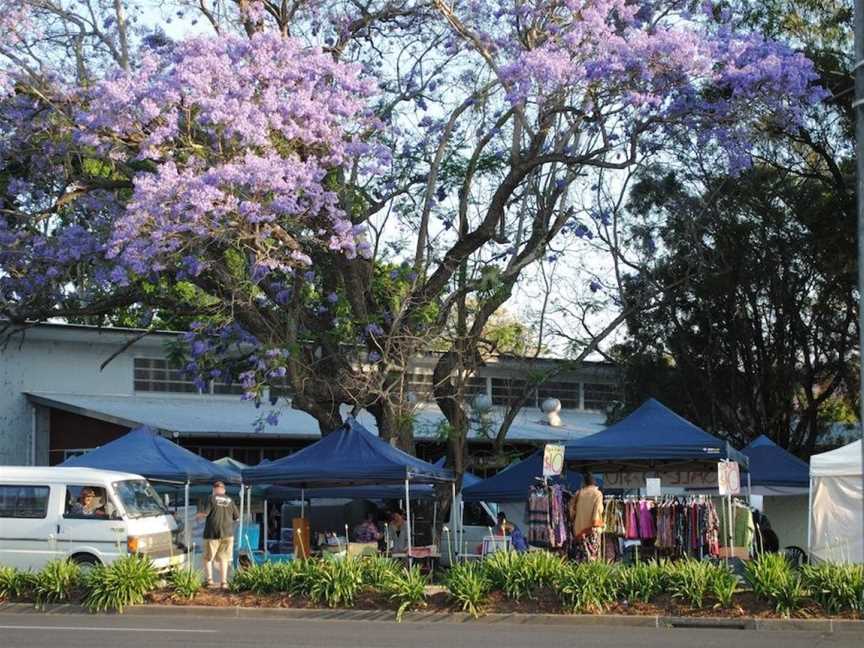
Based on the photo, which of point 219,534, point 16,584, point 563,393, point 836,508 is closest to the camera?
point 16,584

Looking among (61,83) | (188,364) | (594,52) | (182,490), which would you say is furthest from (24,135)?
(594,52)

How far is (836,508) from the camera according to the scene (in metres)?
21.0

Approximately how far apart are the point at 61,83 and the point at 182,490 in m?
8.75

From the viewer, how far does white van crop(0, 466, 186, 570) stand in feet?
63.1

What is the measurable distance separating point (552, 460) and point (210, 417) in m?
14.4

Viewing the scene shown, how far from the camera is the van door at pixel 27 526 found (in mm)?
19312

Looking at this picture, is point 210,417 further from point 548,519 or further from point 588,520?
point 588,520

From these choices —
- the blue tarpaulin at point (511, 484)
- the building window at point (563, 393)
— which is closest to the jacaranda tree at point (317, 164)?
the blue tarpaulin at point (511, 484)

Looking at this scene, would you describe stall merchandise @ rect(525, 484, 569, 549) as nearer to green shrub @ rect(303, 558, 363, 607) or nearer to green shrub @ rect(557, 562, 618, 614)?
green shrub @ rect(557, 562, 618, 614)

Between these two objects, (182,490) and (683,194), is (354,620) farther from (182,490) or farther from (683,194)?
(683,194)

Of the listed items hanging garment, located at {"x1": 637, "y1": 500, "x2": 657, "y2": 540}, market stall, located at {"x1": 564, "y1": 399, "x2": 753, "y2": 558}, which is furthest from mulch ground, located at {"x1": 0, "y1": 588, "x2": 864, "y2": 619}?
hanging garment, located at {"x1": 637, "y1": 500, "x2": 657, "y2": 540}

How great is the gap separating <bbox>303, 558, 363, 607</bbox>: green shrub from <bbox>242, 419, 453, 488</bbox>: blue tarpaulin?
11.4 ft

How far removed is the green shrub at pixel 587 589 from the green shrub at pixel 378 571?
223 centimetres

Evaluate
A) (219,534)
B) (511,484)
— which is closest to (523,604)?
(219,534)
